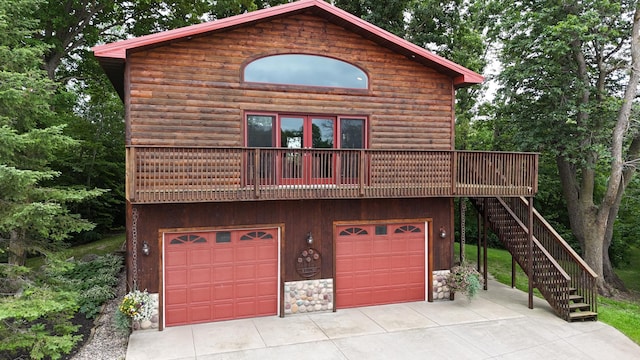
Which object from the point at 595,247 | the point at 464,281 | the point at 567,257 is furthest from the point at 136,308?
the point at 595,247

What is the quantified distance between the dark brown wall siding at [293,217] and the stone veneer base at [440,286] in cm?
19

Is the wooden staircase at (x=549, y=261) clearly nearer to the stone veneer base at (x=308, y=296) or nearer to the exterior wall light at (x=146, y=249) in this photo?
the stone veneer base at (x=308, y=296)

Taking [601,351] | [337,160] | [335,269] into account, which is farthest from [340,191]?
[601,351]

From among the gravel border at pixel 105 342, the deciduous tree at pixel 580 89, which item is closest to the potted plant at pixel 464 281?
the deciduous tree at pixel 580 89

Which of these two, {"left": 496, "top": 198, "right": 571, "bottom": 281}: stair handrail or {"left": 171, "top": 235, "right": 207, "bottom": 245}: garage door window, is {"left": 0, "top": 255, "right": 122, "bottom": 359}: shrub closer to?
{"left": 171, "top": 235, "right": 207, "bottom": 245}: garage door window

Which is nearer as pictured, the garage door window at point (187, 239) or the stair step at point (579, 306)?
the garage door window at point (187, 239)

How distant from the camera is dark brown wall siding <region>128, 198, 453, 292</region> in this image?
8750mm

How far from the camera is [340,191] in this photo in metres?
8.92

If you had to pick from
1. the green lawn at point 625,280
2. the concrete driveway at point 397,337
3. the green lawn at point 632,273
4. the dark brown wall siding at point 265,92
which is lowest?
the green lawn at point 632,273

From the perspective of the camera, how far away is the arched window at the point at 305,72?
31.6ft

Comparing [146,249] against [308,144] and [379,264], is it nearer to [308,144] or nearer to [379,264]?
[308,144]

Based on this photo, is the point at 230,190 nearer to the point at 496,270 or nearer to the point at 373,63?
the point at 373,63

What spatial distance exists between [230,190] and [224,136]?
5.36 feet

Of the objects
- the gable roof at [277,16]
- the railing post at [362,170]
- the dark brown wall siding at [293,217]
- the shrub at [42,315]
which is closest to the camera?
the shrub at [42,315]
